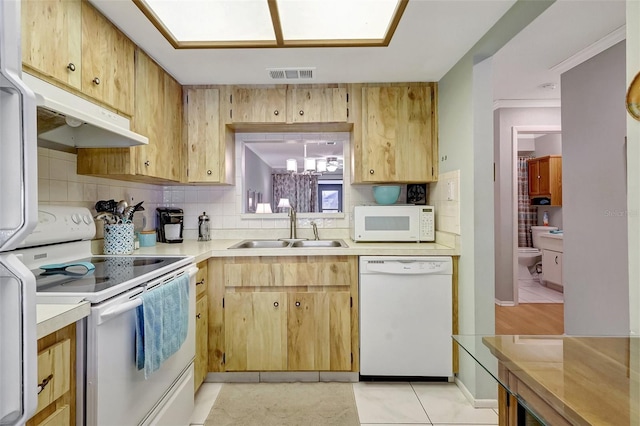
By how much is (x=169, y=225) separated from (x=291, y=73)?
1.50 metres

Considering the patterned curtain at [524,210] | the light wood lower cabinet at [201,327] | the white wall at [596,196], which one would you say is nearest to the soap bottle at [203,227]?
the light wood lower cabinet at [201,327]

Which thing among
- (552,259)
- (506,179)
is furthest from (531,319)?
(552,259)

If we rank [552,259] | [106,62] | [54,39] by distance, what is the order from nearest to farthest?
[54,39]
[106,62]
[552,259]

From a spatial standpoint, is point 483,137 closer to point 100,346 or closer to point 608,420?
point 608,420

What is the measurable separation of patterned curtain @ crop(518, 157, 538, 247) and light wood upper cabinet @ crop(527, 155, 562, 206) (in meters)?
0.27

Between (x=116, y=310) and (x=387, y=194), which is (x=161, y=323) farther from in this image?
(x=387, y=194)

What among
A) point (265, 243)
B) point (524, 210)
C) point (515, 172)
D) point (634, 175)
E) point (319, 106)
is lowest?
point (265, 243)

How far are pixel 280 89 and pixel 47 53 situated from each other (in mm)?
1541

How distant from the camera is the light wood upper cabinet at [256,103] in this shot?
104 inches

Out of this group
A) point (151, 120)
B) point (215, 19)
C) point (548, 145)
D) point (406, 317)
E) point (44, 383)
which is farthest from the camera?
point (548, 145)

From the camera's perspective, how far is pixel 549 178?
5559 millimetres

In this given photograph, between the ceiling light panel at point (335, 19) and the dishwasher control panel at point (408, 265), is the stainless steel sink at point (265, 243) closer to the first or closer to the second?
the dishwasher control panel at point (408, 265)

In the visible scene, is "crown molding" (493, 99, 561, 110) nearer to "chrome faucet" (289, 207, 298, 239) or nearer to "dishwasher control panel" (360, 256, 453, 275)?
"dishwasher control panel" (360, 256, 453, 275)

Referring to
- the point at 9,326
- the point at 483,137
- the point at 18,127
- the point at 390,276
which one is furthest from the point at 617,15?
the point at 9,326
